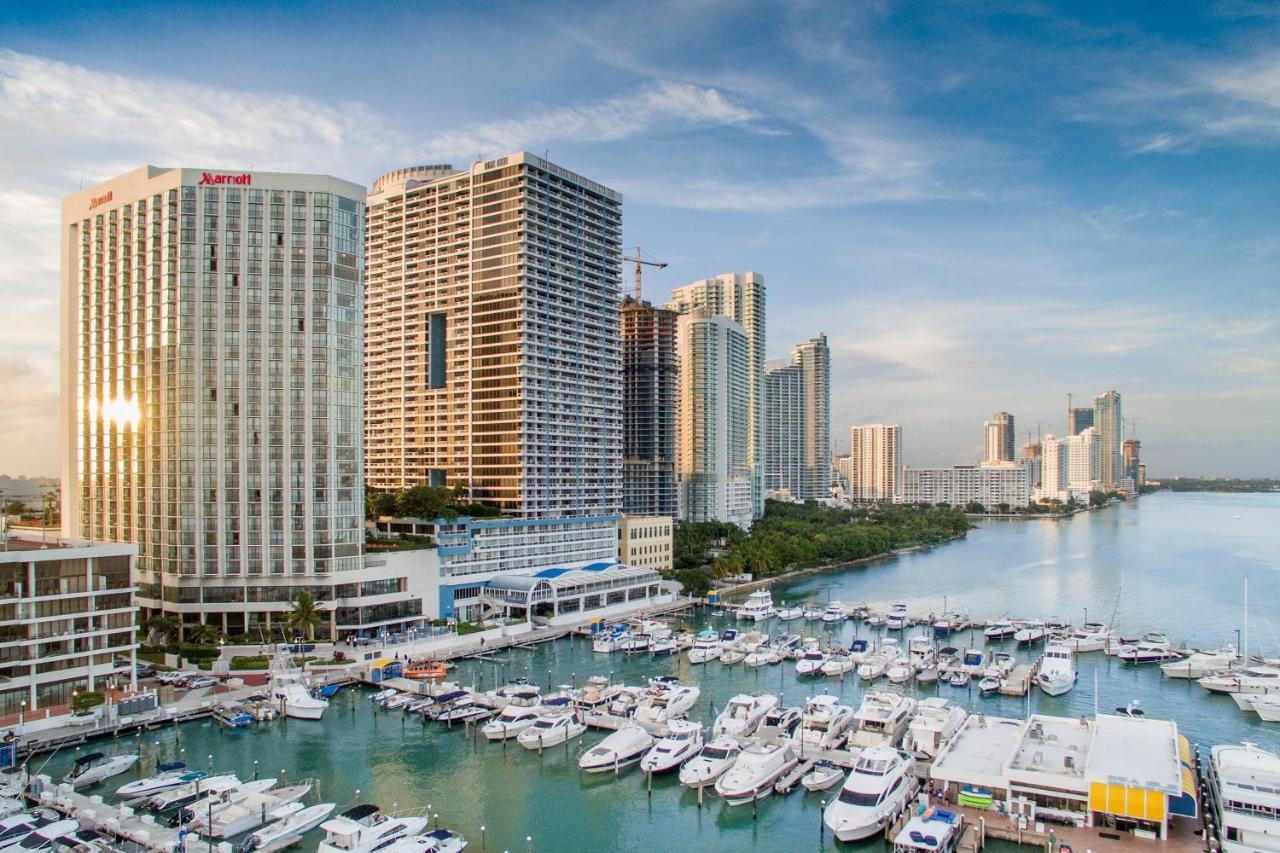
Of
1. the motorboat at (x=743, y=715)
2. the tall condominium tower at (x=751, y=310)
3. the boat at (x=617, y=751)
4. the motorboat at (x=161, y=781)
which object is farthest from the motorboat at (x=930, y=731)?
the tall condominium tower at (x=751, y=310)

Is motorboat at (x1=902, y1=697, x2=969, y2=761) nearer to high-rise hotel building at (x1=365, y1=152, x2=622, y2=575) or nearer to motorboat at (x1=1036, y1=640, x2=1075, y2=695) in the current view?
motorboat at (x1=1036, y1=640, x2=1075, y2=695)

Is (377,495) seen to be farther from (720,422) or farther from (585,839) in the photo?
(720,422)

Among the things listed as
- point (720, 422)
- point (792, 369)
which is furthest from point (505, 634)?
point (792, 369)

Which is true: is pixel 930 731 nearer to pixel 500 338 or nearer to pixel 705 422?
pixel 500 338

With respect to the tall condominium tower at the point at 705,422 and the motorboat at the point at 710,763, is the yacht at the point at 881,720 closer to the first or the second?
the motorboat at the point at 710,763

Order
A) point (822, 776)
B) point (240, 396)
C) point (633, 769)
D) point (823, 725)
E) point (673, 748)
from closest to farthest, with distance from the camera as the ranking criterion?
point (822, 776) < point (673, 748) < point (633, 769) < point (823, 725) < point (240, 396)

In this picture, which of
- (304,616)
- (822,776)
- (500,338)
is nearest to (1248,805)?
(822,776)
